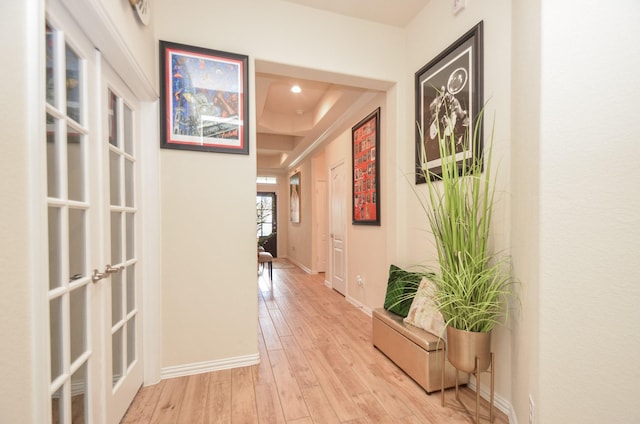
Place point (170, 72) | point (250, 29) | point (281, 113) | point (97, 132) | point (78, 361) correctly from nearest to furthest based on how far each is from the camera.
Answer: point (78, 361)
point (97, 132)
point (170, 72)
point (250, 29)
point (281, 113)

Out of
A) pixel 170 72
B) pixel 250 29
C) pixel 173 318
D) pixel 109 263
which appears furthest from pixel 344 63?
pixel 173 318

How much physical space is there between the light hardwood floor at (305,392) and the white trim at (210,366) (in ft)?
0.12

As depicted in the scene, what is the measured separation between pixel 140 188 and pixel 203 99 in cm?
78

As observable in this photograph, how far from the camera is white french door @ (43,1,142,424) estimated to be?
1021 millimetres

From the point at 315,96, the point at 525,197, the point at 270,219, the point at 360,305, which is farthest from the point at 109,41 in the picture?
the point at 270,219

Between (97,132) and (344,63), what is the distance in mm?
1898

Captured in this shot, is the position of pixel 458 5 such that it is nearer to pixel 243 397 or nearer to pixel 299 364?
pixel 299 364

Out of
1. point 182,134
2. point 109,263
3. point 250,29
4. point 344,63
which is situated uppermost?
point 250,29

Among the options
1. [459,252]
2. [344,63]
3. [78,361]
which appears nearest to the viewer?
[78,361]

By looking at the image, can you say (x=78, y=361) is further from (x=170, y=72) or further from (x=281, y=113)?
(x=281, y=113)

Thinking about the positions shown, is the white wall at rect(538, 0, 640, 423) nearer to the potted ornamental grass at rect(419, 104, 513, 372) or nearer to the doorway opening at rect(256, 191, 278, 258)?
the potted ornamental grass at rect(419, 104, 513, 372)

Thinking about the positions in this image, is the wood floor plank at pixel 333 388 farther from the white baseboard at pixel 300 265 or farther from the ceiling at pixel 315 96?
the white baseboard at pixel 300 265

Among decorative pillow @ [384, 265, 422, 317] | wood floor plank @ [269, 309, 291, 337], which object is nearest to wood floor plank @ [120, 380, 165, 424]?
wood floor plank @ [269, 309, 291, 337]

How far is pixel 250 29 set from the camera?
216cm
